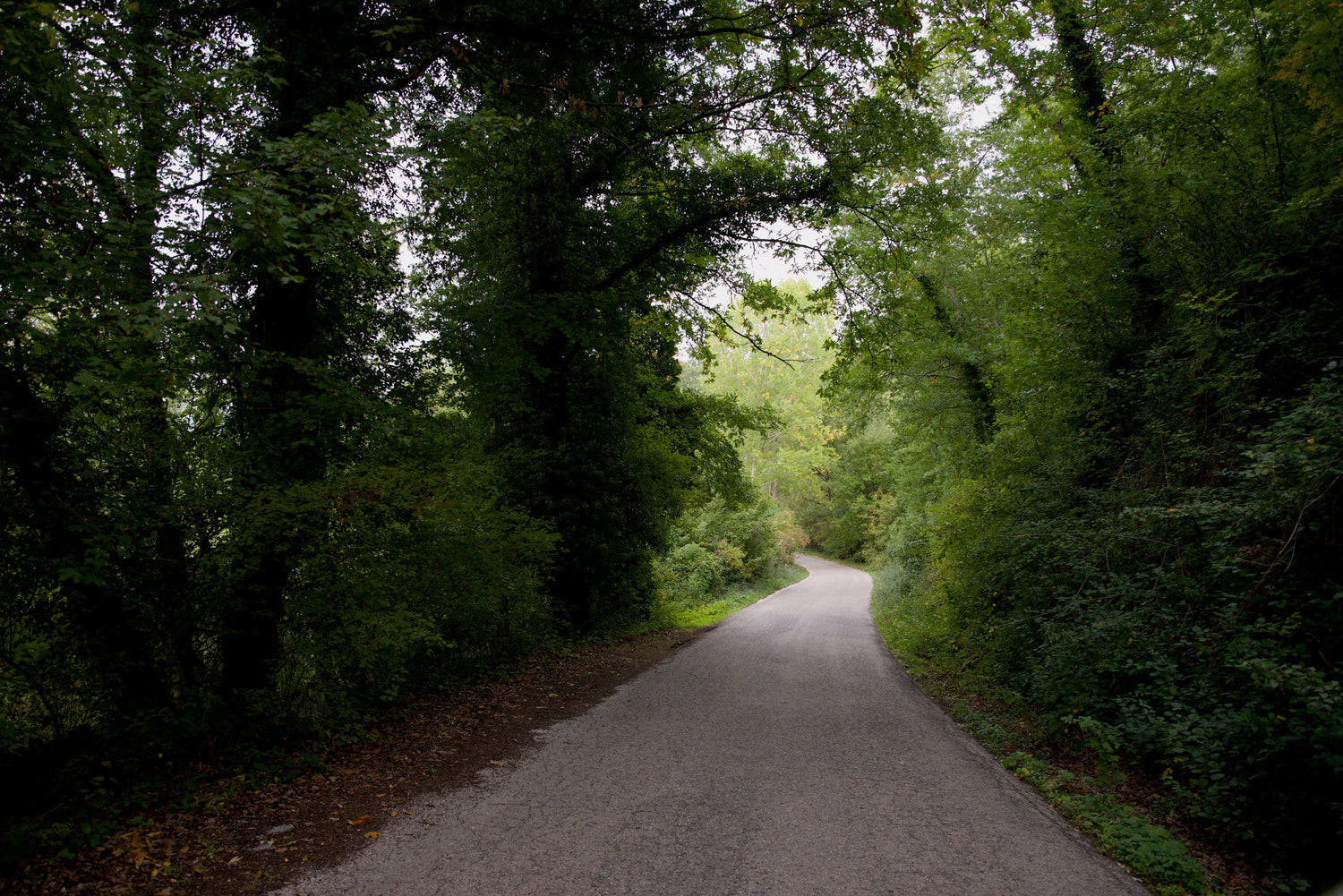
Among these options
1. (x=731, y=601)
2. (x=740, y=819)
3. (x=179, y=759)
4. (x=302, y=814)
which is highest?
(x=179, y=759)

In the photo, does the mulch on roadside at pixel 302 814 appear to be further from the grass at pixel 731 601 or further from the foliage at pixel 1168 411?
the grass at pixel 731 601

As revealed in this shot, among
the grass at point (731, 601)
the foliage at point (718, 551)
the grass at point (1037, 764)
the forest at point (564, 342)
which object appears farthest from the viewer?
the foliage at point (718, 551)

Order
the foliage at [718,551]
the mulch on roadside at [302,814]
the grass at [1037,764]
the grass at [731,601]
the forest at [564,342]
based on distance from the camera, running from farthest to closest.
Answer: the foliage at [718,551], the grass at [731,601], the forest at [564,342], the grass at [1037,764], the mulch on roadside at [302,814]

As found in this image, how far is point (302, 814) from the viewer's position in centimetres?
416

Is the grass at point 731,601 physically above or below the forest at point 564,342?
below

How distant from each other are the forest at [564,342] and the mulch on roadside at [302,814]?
1.45ft

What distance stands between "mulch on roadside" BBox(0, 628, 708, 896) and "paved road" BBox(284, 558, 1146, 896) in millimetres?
290

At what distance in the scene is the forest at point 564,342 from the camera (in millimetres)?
3895

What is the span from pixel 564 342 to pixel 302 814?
330 inches

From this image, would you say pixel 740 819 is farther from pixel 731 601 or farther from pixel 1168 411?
pixel 731 601

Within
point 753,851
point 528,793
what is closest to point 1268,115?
point 753,851

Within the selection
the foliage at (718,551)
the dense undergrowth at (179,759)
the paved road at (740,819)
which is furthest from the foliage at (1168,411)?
the foliage at (718,551)

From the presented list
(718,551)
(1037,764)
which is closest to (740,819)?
(1037,764)

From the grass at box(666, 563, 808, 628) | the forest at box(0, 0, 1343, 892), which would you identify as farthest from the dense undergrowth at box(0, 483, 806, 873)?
the grass at box(666, 563, 808, 628)
